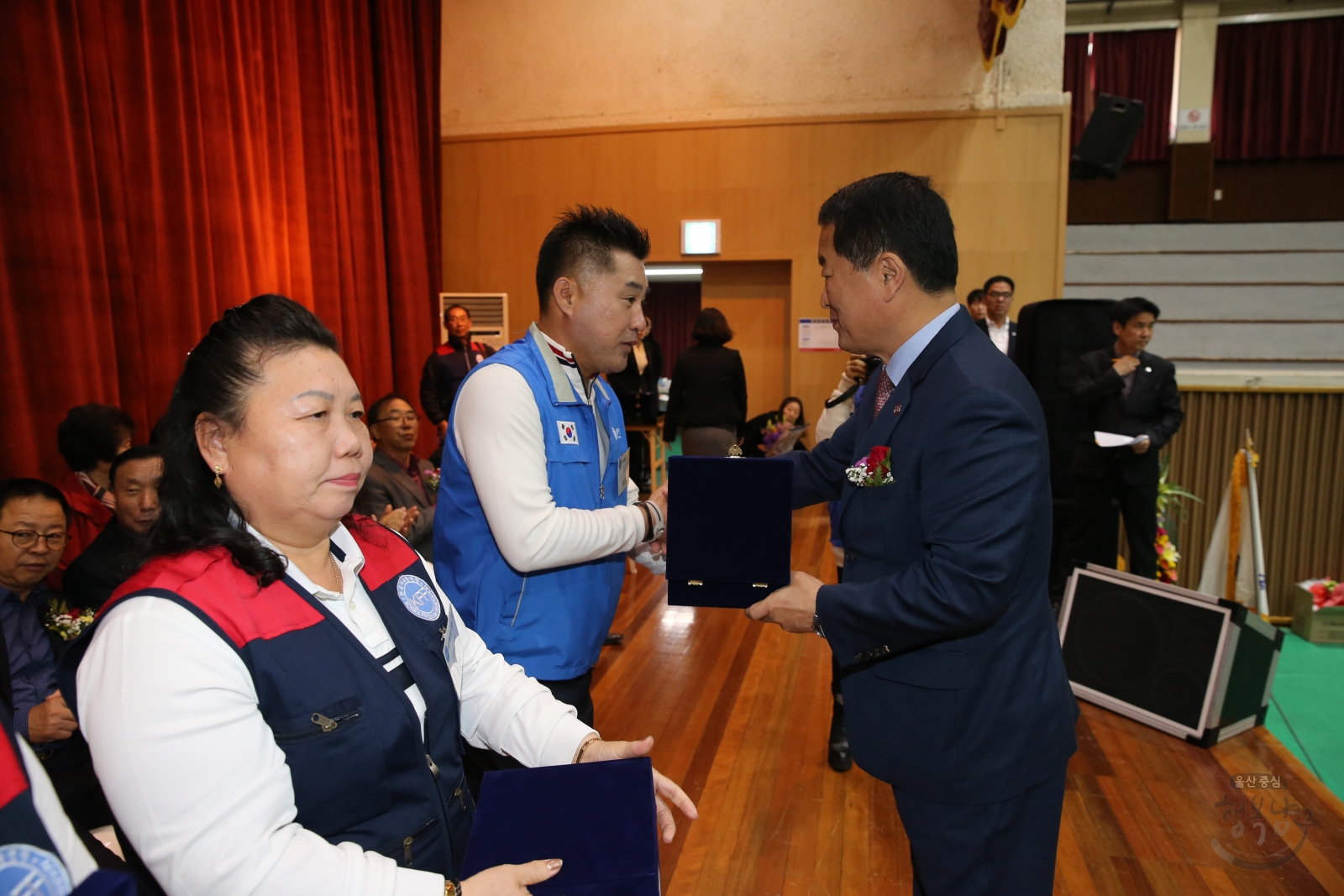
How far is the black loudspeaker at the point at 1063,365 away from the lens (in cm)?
443

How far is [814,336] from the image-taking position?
23.2ft

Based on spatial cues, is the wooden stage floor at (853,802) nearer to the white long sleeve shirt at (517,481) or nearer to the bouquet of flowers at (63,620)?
the white long sleeve shirt at (517,481)

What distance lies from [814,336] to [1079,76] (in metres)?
5.98

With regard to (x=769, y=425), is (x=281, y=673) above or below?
above

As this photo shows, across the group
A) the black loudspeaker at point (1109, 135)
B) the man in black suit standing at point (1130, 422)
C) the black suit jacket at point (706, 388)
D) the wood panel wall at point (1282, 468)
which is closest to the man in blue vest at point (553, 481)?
the man in black suit standing at point (1130, 422)

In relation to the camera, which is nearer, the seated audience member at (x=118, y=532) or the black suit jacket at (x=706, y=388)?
the seated audience member at (x=118, y=532)

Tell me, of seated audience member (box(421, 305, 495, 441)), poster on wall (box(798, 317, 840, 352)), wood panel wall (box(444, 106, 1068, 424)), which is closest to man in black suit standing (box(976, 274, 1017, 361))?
wood panel wall (box(444, 106, 1068, 424))

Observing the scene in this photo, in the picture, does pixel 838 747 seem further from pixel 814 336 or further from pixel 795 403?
pixel 814 336

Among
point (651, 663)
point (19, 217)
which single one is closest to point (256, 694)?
point (651, 663)

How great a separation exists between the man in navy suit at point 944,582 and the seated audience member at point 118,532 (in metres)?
2.29

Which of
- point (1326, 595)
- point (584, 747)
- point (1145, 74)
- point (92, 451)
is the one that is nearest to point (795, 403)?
point (1326, 595)

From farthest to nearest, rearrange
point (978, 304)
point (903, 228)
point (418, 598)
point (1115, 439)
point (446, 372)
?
point (446, 372), point (978, 304), point (1115, 439), point (903, 228), point (418, 598)

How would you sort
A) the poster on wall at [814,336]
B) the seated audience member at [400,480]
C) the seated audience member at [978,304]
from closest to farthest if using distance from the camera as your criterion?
the seated audience member at [400,480] → the seated audience member at [978,304] → the poster on wall at [814,336]

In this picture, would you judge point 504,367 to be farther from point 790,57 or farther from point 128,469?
point 790,57
